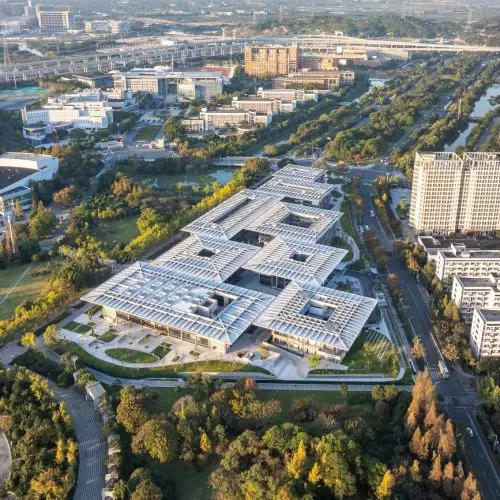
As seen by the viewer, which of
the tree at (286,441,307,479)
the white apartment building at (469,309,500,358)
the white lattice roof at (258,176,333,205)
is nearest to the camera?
the tree at (286,441,307,479)

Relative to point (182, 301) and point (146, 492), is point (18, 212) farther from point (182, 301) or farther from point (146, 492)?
point (146, 492)

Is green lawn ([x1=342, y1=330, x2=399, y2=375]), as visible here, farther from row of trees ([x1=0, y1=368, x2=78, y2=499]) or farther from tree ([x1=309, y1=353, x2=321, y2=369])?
row of trees ([x1=0, y1=368, x2=78, y2=499])

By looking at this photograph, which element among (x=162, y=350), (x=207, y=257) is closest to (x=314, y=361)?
(x=162, y=350)

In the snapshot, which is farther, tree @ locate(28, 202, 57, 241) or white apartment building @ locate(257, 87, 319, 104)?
white apartment building @ locate(257, 87, 319, 104)

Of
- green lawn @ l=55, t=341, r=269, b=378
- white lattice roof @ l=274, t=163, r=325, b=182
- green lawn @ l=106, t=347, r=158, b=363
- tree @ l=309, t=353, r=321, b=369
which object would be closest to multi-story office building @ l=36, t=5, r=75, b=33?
white lattice roof @ l=274, t=163, r=325, b=182

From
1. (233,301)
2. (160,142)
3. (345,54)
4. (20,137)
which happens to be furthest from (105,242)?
(345,54)

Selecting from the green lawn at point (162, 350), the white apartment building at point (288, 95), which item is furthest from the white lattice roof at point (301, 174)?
the white apartment building at point (288, 95)
